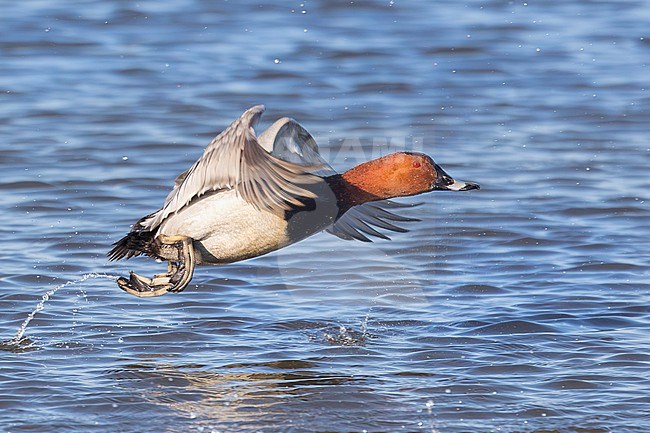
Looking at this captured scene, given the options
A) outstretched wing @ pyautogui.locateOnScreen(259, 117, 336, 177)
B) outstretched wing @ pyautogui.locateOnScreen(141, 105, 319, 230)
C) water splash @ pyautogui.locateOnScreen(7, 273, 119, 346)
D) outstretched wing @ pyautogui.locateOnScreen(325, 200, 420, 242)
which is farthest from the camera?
outstretched wing @ pyautogui.locateOnScreen(325, 200, 420, 242)

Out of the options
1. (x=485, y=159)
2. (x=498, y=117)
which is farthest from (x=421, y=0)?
(x=485, y=159)

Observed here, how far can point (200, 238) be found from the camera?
607 cm

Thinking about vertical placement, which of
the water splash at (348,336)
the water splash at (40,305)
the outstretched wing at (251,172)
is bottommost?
the water splash at (348,336)

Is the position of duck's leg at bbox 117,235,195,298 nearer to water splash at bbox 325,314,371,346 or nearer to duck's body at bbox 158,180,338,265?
duck's body at bbox 158,180,338,265

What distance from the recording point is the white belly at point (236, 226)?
588cm

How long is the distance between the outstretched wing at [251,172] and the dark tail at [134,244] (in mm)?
630

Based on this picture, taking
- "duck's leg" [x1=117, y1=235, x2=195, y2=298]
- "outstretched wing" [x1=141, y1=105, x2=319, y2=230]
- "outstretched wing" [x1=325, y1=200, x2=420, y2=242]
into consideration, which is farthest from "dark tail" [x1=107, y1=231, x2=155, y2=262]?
"outstretched wing" [x1=325, y1=200, x2=420, y2=242]

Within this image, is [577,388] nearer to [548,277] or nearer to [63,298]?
[548,277]

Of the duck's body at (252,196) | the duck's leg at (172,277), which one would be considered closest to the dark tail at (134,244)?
the duck's body at (252,196)

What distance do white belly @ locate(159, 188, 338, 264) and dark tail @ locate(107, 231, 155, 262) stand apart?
0.13 meters

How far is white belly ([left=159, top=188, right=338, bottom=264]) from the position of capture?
5.88 meters

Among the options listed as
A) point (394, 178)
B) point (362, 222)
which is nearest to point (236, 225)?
point (394, 178)

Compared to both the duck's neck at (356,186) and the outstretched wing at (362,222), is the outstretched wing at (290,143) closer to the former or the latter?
the duck's neck at (356,186)

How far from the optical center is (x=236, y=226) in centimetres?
591
